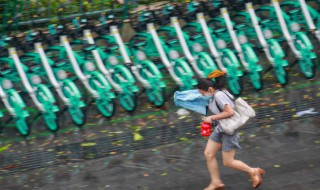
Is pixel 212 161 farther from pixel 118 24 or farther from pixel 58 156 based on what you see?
pixel 118 24

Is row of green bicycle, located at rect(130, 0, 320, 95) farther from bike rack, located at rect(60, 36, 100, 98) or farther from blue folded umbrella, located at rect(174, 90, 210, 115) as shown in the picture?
blue folded umbrella, located at rect(174, 90, 210, 115)

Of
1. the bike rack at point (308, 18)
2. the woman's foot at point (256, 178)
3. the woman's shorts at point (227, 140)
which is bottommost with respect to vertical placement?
the woman's foot at point (256, 178)

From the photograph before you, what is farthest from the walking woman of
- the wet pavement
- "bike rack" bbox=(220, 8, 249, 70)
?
"bike rack" bbox=(220, 8, 249, 70)

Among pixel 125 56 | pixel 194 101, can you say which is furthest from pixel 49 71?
pixel 194 101

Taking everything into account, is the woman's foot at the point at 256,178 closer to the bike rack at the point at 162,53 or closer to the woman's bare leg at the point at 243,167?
the woman's bare leg at the point at 243,167

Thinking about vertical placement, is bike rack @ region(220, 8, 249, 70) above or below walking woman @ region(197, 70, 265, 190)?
above

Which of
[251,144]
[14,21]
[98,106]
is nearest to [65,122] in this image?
[98,106]

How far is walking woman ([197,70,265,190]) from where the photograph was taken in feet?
26.2

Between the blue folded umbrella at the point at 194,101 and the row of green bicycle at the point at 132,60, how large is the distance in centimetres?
256

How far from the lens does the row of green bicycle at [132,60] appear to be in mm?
10883

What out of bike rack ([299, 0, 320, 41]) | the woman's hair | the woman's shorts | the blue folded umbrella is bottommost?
the woman's shorts

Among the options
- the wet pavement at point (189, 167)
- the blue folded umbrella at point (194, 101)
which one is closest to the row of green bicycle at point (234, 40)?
the wet pavement at point (189, 167)

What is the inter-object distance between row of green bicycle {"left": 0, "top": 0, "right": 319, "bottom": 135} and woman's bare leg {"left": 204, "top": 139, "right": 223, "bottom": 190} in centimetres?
300

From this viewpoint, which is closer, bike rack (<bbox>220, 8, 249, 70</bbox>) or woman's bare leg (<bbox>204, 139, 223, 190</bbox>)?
woman's bare leg (<bbox>204, 139, 223, 190</bbox>)
